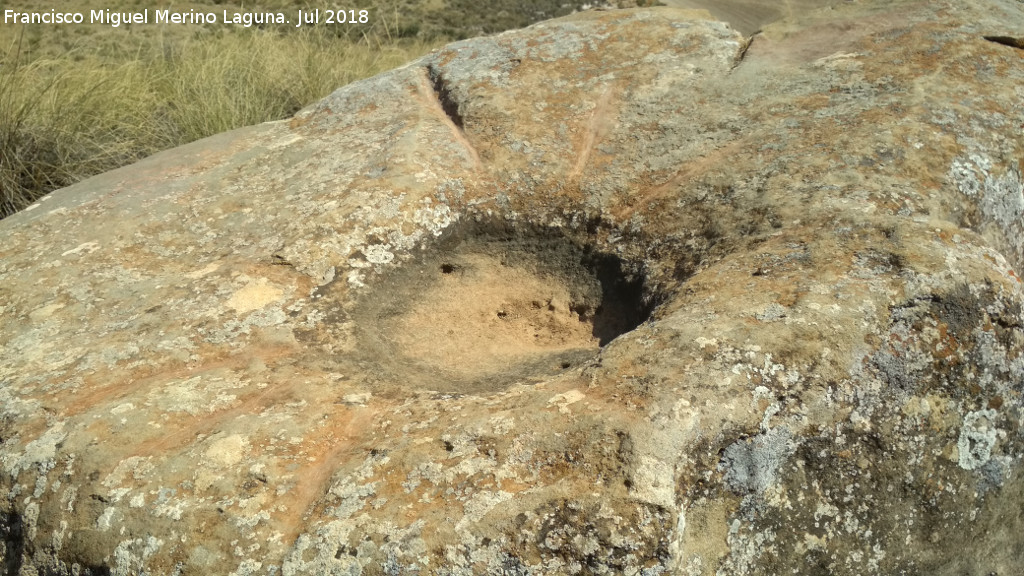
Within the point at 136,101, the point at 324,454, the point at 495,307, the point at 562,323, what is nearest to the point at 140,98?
the point at 136,101

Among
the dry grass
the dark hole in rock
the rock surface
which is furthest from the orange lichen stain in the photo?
the dry grass

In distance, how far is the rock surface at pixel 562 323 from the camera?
5.40 ft

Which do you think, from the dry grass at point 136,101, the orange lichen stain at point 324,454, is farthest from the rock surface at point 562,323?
the dry grass at point 136,101

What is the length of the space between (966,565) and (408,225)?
1.70m

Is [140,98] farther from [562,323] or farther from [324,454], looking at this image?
[324,454]

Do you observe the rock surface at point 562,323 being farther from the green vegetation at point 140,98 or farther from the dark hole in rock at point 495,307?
the green vegetation at point 140,98

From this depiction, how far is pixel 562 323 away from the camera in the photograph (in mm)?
2592

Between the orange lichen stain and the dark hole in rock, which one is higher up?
the orange lichen stain

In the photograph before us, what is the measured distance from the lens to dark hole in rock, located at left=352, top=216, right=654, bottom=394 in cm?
229

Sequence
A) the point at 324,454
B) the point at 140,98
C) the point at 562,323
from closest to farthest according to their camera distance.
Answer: the point at 324,454 → the point at 562,323 → the point at 140,98

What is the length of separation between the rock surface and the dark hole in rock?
10 mm

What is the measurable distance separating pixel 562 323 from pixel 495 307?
21 centimetres

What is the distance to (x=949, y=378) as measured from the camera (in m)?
1.83

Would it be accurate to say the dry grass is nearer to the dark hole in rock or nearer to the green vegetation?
the green vegetation
